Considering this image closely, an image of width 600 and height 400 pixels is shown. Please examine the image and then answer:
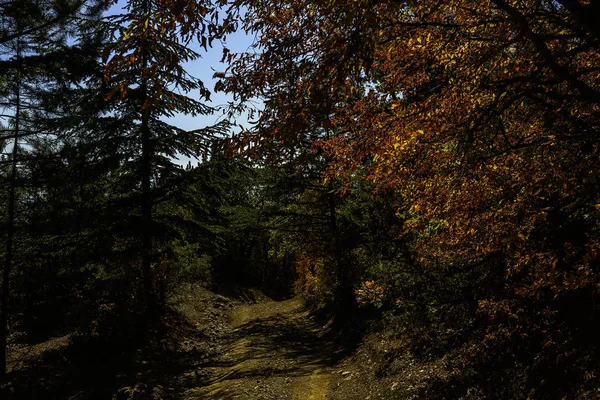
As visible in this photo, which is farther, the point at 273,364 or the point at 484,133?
the point at 273,364

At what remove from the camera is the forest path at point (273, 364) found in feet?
31.6

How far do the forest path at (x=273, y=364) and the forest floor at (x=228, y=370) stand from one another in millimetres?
28

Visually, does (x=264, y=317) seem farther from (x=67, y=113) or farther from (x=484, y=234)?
(x=484, y=234)

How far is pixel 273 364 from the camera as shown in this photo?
1216 centimetres

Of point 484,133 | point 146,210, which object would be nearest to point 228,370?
point 146,210

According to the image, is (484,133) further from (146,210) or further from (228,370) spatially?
(146,210)

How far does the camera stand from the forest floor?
30.5ft

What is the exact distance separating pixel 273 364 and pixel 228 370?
4.88ft

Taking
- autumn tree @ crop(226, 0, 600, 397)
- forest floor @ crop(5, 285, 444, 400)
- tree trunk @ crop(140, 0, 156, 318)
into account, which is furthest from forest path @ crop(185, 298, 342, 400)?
autumn tree @ crop(226, 0, 600, 397)

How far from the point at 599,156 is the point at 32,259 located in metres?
21.4

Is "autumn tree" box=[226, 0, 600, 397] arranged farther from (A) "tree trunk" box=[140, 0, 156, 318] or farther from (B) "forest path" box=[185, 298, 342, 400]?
(A) "tree trunk" box=[140, 0, 156, 318]

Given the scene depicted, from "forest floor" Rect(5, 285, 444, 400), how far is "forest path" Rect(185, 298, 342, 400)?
0.03m

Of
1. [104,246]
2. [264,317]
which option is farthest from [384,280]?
[264,317]

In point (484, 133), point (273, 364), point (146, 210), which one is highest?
point (146, 210)
